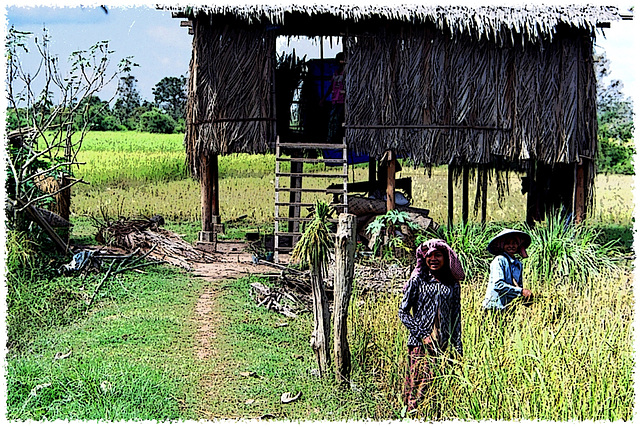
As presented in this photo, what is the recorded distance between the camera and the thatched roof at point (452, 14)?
10.4 metres

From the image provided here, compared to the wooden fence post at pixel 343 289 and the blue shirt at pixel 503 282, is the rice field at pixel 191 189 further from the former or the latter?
the wooden fence post at pixel 343 289

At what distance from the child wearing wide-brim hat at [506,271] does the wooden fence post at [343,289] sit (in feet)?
4.24

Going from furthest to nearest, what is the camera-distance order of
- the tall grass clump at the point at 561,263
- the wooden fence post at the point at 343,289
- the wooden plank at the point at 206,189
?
1. the wooden plank at the point at 206,189
2. the tall grass clump at the point at 561,263
3. the wooden fence post at the point at 343,289

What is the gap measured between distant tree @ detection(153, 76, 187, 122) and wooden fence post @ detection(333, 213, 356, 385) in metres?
33.5

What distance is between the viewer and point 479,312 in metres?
6.28

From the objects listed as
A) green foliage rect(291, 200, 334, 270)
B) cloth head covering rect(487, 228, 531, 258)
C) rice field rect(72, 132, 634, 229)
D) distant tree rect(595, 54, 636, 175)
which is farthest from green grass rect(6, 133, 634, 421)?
distant tree rect(595, 54, 636, 175)

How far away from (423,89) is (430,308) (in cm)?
675

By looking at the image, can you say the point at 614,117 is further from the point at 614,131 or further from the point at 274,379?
the point at 274,379

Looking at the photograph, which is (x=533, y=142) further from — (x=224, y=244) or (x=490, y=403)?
(x=490, y=403)

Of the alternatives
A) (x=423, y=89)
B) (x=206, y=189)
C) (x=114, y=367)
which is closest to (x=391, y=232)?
(x=423, y=89)

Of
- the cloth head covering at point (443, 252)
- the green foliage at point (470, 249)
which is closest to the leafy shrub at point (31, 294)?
the cloth head covering at point (443, 252)

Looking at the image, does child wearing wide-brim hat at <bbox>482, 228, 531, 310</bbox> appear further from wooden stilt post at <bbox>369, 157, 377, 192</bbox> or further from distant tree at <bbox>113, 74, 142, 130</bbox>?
distant tree at <bbox>113, 74, 142, 130</bbox>

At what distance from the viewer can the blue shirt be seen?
623 centimetres

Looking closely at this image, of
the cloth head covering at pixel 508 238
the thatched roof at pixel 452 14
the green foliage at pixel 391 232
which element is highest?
the thatched roof at pixel 452 14
